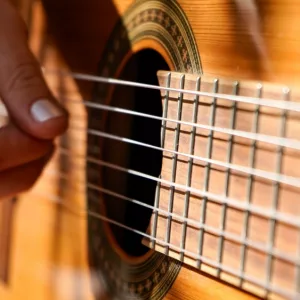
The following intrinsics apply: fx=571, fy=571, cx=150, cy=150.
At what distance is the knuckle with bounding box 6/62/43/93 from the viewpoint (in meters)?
0.77

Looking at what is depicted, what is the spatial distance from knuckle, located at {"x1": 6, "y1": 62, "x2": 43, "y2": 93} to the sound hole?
129mm

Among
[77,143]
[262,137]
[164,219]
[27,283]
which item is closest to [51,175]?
[77,143]

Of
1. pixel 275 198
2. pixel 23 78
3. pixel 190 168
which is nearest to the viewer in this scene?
pixel 275 198

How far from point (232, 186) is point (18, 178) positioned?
39 centimetres

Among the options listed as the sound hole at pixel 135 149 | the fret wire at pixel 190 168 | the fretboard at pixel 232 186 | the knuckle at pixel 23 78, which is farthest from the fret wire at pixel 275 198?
the knuckle at pixel 23 78

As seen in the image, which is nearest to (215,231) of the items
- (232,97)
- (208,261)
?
(208,261)

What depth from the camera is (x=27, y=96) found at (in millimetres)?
765

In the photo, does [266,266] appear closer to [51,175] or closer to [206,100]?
[206,100]

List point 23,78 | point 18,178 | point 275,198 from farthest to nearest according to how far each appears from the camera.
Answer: point 18,178
point 23,78
point 275,198

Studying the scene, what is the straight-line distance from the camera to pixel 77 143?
93cm

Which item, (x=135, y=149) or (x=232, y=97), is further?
(x=135, y=149)

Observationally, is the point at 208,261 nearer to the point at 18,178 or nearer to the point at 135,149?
the point at 135,149

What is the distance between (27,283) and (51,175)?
208 millimetres

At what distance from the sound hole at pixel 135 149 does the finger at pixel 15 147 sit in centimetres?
12
